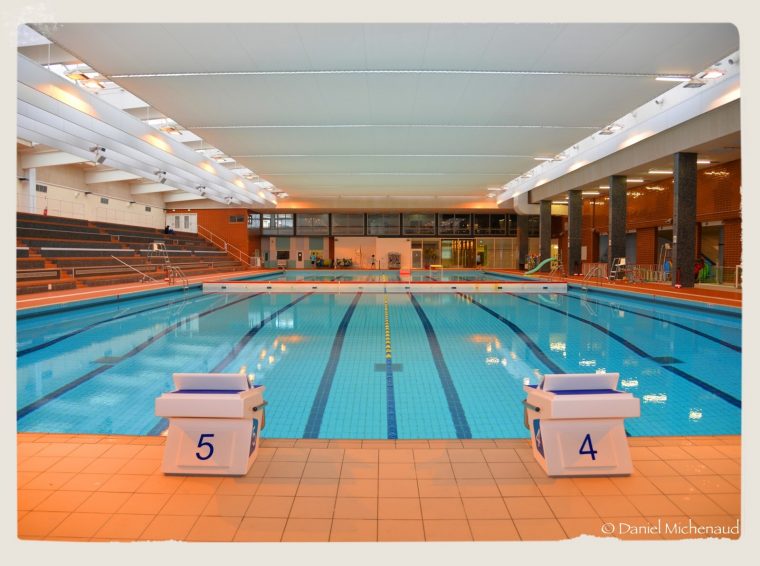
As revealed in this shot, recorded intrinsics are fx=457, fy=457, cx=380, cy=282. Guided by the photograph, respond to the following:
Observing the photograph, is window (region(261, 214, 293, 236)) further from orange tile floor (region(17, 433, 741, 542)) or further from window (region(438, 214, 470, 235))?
orange tile floor (region(17, 433, 741, 542))

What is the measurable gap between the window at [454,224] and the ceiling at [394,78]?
1392cm

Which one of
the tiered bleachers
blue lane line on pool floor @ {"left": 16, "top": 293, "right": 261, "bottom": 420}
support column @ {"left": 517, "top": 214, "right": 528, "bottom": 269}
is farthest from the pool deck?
support column @ {"left": 517, "top": 214, "right": 528, "bottom": 269}

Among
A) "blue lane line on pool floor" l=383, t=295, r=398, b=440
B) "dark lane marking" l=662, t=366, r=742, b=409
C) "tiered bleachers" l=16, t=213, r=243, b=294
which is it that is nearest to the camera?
"blue lane line on pool floor" l=383, t=295, r=398, b=440

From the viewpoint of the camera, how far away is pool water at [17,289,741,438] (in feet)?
11.0

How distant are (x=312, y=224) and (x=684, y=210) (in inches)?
759

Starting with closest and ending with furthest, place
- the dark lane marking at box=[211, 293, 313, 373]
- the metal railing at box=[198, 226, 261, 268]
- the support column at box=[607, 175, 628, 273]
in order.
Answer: the dark lane marking at box=[211, 293, 313, 373]
the support column at box=[607, 175, 628, 273]
the metal railing at box=[198, 226, 261, 268]

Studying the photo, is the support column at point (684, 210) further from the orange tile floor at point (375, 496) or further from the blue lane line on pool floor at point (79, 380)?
the blue lane line on pool floor at point (79, 380)

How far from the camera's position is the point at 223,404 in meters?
2.05

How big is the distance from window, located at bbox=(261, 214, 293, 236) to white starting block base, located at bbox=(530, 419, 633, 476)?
24994 mm

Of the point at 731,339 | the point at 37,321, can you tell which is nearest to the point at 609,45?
the point at 731,339

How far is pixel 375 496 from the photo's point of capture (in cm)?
195

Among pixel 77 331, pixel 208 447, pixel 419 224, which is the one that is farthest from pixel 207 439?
pixel 419 224

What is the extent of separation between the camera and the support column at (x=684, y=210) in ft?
33.7

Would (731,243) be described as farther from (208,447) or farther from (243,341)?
(208,447)
